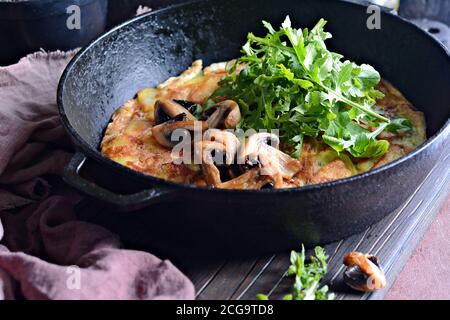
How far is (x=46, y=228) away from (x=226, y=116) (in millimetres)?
1017

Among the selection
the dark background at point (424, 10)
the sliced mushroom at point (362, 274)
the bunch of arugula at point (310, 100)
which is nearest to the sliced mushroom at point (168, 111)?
the bunch of arugula at point (310, 100)

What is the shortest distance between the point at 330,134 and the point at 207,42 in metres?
1.34

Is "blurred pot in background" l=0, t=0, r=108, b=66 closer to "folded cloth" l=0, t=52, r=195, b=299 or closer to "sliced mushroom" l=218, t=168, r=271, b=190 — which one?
"folded cloth" l=0, t=52, r=195, b=299

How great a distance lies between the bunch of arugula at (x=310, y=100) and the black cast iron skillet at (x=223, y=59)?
1.16 ft

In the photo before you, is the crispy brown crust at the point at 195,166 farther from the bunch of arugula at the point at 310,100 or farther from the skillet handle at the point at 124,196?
the skillet handle at the point at 124,196

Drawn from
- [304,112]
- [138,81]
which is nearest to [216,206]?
[304,112]

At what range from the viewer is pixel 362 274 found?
2816mm

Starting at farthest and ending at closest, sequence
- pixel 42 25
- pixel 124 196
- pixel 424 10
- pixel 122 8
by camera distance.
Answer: pixel 424 10
pixel 122 8
pixel 42 25
pixel 124 196

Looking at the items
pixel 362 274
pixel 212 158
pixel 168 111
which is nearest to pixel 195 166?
pixel 212 158

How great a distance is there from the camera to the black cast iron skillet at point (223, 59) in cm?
271

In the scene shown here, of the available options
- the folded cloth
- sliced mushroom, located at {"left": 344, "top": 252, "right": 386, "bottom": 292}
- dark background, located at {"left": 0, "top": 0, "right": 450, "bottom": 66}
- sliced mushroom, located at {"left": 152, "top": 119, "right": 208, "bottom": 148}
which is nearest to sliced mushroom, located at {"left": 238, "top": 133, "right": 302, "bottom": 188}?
sliced mushroom, located at {"left": 152, "top": 119, "right": 208, "bottom": 148}

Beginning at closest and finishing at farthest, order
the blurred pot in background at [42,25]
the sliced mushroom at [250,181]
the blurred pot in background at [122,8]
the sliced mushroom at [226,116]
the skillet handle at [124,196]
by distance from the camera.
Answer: the skillet handle at [124,196], the sliced mushroom at [250,181], the sliced mushroom at [226,116], the blurred pot in background at [42,25], the blurred pot in background at [122,8]

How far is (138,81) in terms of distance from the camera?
4078 mm

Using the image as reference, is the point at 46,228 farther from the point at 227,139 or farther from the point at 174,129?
the point at 227,139
